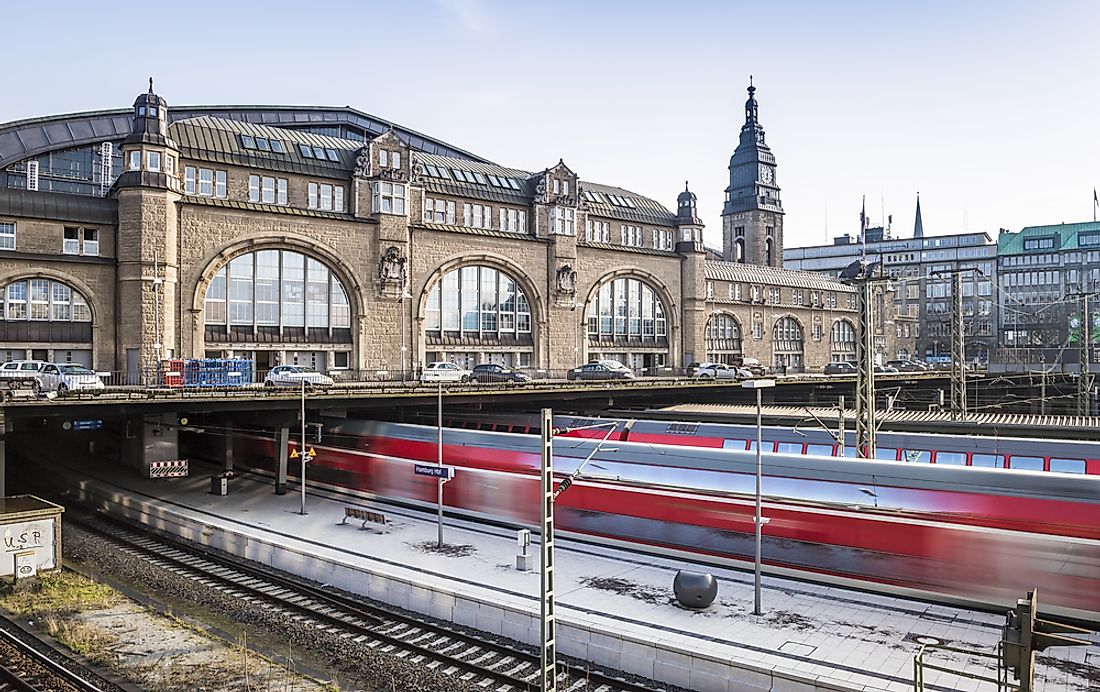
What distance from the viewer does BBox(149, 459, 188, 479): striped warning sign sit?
38219 millimetres

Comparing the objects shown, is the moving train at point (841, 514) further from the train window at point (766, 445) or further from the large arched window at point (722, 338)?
the large arched window at point (722, 338)

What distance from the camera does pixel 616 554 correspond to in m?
27.2

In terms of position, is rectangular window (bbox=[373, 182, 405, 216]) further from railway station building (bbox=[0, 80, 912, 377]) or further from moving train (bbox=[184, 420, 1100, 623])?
moving train (bbox=[184, 420, 1100, 623])

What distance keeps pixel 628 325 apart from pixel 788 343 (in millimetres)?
30209

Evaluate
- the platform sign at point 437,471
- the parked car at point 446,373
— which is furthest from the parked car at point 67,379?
the parked car at point 446,373

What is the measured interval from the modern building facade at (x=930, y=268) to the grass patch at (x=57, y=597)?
120724 millimetres

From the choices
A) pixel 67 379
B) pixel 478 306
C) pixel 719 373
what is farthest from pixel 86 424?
pixel 719 373

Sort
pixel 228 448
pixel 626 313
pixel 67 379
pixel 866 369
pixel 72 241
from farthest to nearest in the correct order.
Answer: pixel 626 313, pixel 72 241, pixel 228 448, pixel 67 379, pixel 866 369

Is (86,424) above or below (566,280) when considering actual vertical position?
below

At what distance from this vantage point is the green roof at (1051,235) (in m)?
130

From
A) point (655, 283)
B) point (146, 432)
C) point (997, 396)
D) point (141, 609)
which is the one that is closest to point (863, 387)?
point (141, 609)

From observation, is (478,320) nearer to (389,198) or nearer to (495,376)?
(389,198)

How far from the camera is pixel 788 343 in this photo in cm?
9731

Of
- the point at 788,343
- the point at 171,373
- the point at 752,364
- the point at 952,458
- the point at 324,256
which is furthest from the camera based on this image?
the point at 788,343
